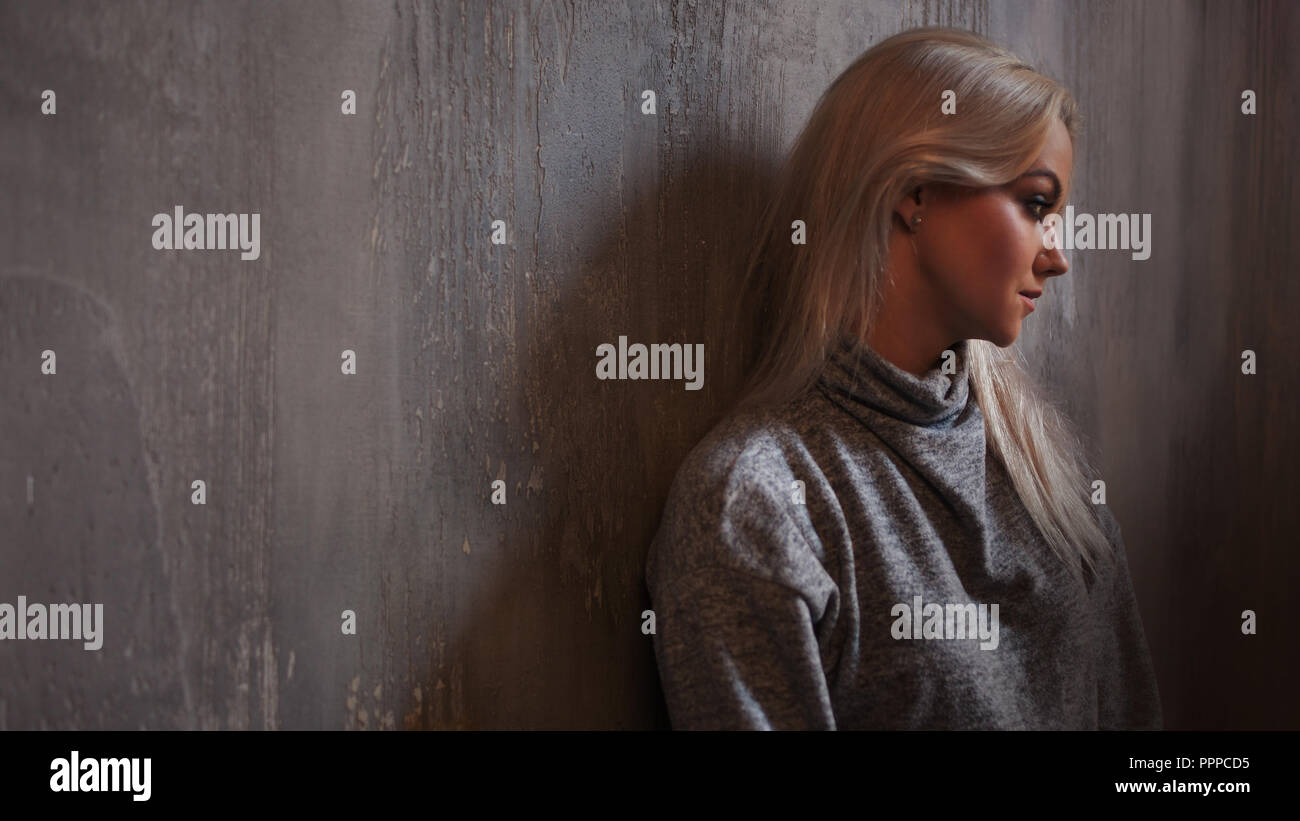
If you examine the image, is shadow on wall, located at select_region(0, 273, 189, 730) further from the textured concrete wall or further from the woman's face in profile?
the woman's face in profile

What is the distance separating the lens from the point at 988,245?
3.28 feet

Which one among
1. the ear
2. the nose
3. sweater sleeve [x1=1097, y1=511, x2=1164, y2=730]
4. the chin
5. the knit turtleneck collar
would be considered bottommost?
sweater sleeve [x1=1097, y1=511, x2=1164, y2=730]

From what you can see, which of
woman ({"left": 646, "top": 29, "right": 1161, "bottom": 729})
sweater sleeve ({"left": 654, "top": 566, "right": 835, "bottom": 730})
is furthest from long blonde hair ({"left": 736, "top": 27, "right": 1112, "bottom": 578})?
sweater sleeve ({"left": 654, "top": 566, "right": 835, "bottom": 730})

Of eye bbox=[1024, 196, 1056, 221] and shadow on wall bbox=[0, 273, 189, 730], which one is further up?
eye bbox=[1024, 196, 1056, 221]

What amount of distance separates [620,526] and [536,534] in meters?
0.10

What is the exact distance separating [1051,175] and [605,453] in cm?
57

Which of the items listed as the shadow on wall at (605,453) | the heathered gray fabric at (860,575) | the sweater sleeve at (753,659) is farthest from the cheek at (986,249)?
the sweater sleeve at (753,659)

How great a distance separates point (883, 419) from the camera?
101 cm

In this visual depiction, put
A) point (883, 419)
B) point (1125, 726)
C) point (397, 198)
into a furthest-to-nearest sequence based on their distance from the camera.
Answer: point (1125, 726)
point (883, 419)
point (397, 198)

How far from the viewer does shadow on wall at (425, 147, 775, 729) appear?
97 centimetres

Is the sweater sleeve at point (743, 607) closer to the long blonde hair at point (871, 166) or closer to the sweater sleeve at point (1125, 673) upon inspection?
the long blonde hair at point (871, 166)

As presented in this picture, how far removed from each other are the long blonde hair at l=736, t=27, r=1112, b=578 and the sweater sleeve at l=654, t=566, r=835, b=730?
23cm
